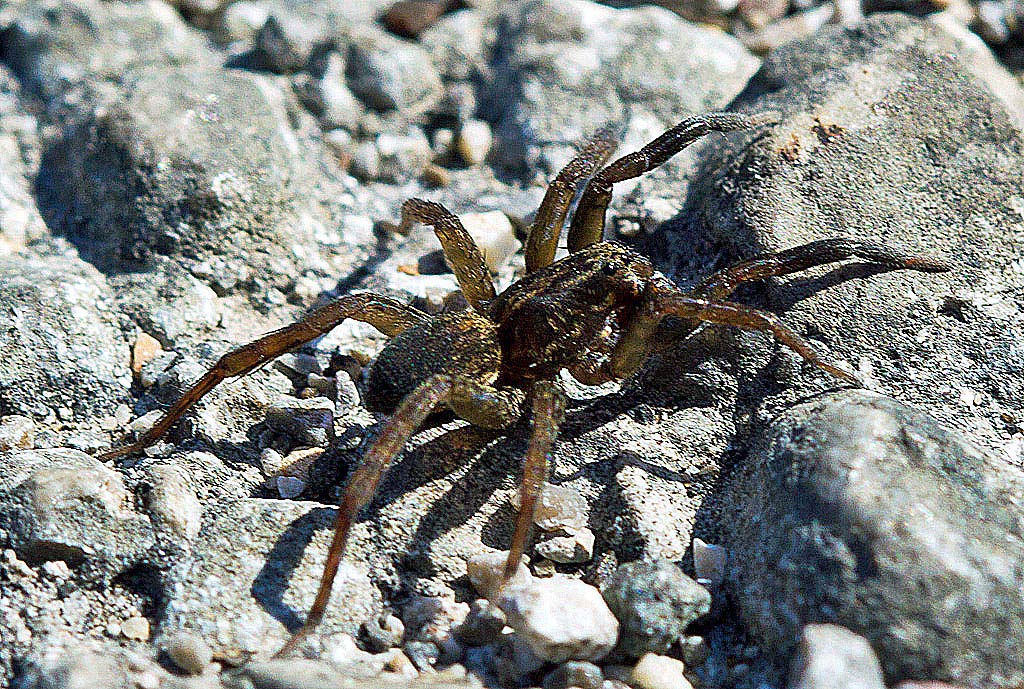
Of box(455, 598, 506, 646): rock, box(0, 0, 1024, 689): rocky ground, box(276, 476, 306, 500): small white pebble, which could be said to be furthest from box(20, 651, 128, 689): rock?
box(455, 598, 506, 646): rock

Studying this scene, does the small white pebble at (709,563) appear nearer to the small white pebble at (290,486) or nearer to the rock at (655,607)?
the rock at (655,607)

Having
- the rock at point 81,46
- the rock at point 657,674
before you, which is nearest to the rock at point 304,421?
the rock at point 657,674

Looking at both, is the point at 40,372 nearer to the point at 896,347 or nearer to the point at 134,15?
the point at 134,15

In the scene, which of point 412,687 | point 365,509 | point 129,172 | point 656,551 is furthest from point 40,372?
point 656,551

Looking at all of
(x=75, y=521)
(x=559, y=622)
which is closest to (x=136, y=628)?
(x=75, y=521)

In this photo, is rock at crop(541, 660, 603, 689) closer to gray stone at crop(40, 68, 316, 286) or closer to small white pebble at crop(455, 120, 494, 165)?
gray stone at crop(40, 68, 316, 286)

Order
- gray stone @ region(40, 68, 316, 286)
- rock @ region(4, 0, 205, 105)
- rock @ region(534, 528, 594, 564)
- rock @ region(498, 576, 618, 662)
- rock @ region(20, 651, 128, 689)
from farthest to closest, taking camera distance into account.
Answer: rock @ region(4, 0, 205, 105) < gray stone @ region(40, 68, 316, 286) < rock @ region(534, 528, 594, 564) < rock @ region(498, 576, 618, 662) < rock @ region(20, 651, 128, 689)

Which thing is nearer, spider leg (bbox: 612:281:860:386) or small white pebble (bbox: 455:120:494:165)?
spider leg (bbox: 612:281:860:386)
